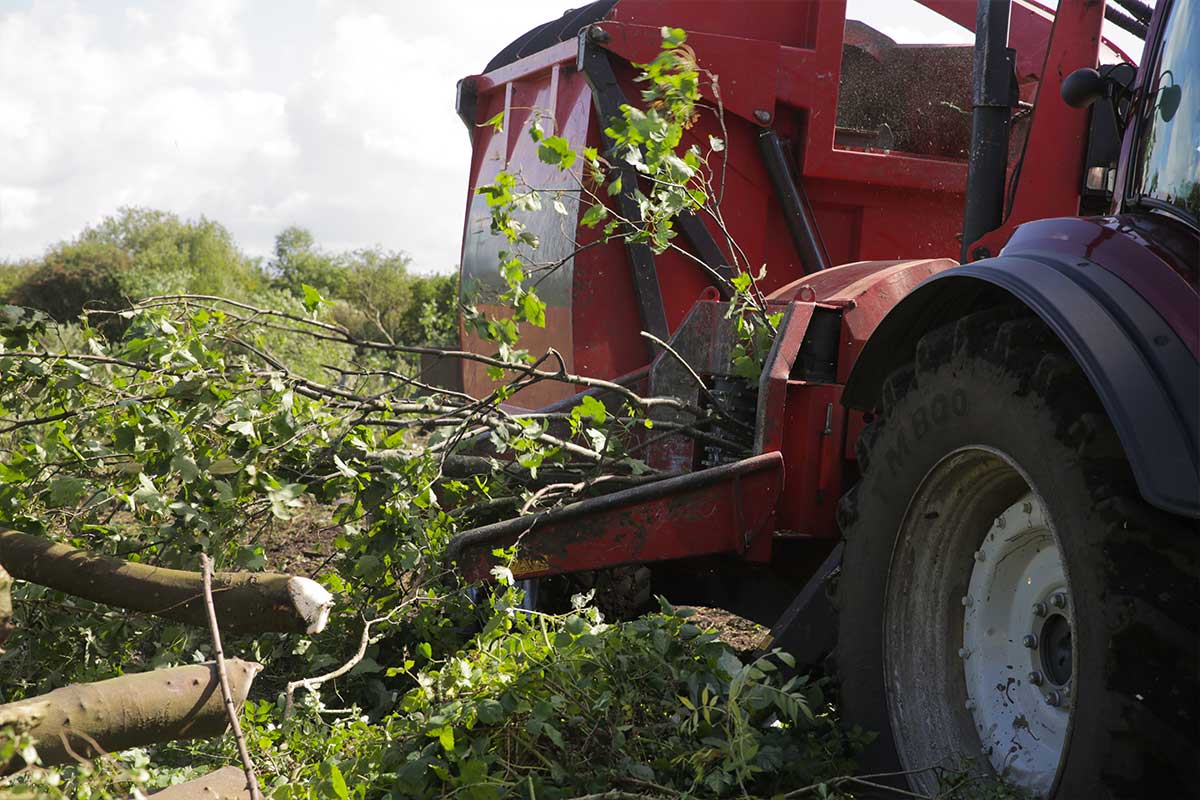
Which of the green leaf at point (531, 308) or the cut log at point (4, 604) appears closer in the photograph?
the cut log at point (4, 604)

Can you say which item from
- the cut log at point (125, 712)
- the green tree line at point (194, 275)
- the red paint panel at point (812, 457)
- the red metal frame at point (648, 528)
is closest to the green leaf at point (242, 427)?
the red metal frame at point (648, 528)

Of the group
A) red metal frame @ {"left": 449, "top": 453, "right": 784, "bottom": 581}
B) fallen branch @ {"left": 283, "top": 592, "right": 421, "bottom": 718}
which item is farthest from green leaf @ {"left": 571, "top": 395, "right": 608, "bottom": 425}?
fallen branch @ {"left": 283, "top": 592, "right": 421, "bottom": 718}

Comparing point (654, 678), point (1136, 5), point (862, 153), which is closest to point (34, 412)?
point (654, 678)

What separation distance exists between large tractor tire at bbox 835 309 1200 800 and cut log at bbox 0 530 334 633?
1.38 meters

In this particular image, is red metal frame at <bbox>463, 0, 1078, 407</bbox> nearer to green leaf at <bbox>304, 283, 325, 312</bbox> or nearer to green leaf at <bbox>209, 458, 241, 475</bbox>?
green leaf at <bbox>304, 283, 325, 312</bbox>

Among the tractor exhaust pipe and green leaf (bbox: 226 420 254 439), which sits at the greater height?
the tractor exhaust pipe

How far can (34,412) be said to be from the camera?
3.91 m

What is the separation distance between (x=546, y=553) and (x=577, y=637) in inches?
27.5

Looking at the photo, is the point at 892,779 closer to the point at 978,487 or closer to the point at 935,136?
the point at 978,487

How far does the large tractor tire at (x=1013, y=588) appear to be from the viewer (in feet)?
6.61

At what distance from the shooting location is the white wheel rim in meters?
2.41

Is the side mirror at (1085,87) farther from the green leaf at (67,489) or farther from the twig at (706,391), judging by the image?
the green leaf at (67,489)

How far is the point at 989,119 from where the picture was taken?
3525 millimetres

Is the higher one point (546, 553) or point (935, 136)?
point (935, 136)
